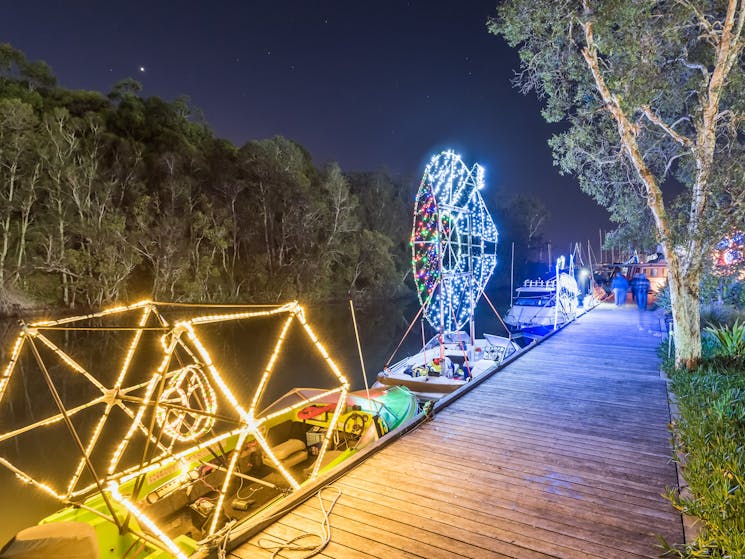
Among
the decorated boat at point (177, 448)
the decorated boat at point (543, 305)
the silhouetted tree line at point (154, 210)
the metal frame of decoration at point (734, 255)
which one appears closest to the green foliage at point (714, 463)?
the decorated boat at point (177, 448)

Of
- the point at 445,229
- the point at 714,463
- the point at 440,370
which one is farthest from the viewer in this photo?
the point at 445,229

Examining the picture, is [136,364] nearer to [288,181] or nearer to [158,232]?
[158,232]

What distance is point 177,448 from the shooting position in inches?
392

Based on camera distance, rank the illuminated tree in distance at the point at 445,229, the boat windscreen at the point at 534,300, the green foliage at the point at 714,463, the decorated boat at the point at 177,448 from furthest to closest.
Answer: the boat windscreen at the point at 534,300 < the illuminated tree in distance at the point at 445,229 < the decorated boat at the point at 177,448 < the green foliage at the point at 714,463

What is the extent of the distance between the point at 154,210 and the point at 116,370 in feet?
48.3

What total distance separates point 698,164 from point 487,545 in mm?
7186

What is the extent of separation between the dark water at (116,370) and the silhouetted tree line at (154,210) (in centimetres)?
351

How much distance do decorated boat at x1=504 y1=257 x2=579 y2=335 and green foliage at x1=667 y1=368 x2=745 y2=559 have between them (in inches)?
434

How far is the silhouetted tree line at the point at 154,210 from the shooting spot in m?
24.7

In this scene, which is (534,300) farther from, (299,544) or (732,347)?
(299,544)

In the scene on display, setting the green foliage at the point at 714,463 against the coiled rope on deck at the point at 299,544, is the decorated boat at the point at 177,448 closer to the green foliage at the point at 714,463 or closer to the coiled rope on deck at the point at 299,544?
the coiled rope on deck at the point at 299,544

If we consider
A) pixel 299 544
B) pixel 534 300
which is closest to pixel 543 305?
pixel 534 300

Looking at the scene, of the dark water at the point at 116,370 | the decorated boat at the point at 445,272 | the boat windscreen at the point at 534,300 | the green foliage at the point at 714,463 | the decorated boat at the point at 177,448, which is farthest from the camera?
the boat windscreen at the point at 534,300

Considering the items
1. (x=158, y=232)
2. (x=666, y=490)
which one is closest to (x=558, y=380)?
(x=666, y=490)
